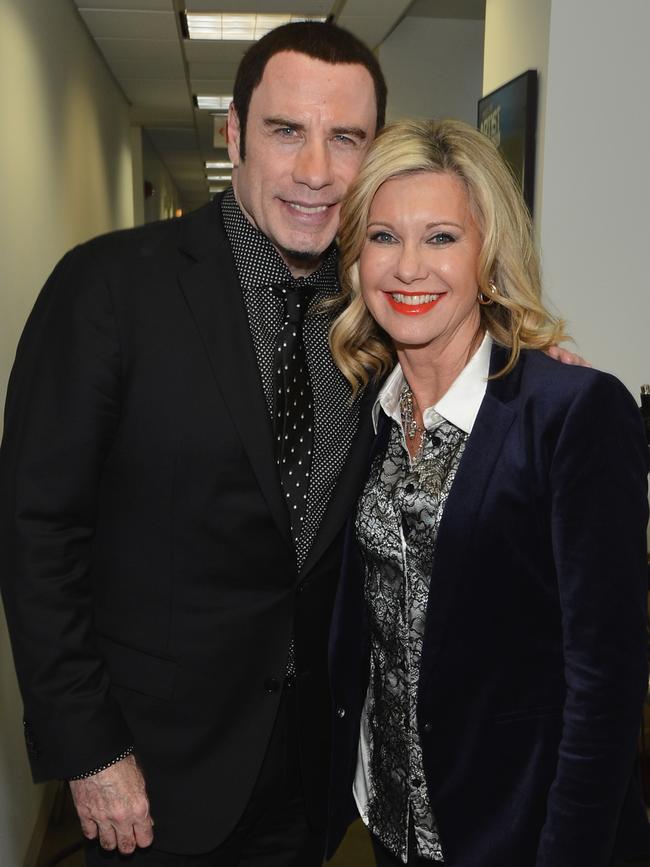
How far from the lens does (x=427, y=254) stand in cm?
155

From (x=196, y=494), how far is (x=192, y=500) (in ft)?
0.04

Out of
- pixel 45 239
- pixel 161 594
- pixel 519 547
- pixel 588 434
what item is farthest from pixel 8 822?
pixel 45 239

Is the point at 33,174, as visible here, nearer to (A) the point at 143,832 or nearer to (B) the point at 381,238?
(B) the point at 381,238

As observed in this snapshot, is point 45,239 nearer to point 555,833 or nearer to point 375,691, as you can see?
point 375,691

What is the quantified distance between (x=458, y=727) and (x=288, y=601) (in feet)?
1.16

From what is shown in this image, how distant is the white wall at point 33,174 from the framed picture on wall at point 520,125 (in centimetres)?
171

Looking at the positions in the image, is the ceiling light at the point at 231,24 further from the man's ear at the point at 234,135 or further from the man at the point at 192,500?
the man at the point at 192,500

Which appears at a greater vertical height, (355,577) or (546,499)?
(546,499)

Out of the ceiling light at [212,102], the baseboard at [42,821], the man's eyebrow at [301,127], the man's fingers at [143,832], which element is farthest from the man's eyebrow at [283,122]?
the ceiling light at [212,102]

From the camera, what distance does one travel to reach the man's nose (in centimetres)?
162

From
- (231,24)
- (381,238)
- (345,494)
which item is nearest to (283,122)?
(381,238)

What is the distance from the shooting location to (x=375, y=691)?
165cm

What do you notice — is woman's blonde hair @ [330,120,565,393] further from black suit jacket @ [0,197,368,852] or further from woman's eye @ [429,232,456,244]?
black suit jacket @ [0,197,368,852]

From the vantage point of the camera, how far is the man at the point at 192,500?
147 cm
